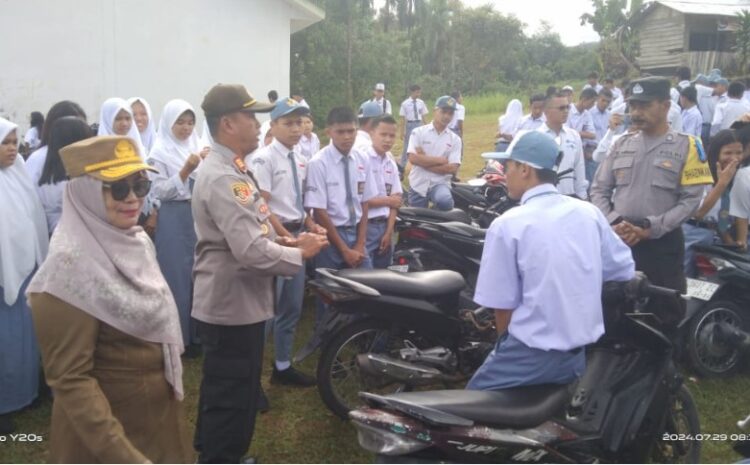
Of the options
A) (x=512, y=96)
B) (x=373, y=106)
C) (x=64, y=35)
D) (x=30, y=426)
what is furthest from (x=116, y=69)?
(x=512, y=96)

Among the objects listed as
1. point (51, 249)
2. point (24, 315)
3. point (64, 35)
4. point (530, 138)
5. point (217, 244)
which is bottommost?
point (24, 315)

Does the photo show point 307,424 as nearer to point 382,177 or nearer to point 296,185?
point 296,185

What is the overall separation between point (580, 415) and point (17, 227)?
338cm

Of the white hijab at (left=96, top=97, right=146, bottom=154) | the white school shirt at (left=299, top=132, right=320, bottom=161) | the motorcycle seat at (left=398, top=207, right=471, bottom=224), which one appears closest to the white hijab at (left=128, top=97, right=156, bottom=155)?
the white hijab at (left=96, top=97, right=146, bottom=154)

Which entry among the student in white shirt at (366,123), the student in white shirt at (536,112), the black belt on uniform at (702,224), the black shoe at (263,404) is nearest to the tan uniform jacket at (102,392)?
the black shoe at (263,404)

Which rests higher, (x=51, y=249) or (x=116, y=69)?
(x=116, y=69)

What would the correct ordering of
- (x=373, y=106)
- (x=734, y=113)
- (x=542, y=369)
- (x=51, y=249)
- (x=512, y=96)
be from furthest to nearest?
(x=512, y=96) < (x=734, y=113) < (x=373, y=106) < (x=542, y=369) < (x=51, y=249)

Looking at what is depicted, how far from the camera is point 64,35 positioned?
10.7 meters

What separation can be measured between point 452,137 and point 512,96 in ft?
86.4

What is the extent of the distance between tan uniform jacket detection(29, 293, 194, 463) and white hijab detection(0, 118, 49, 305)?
6.98 ft

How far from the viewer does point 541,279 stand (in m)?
2.65

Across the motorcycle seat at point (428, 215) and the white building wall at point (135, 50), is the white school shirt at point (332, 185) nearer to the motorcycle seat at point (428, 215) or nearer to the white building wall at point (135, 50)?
the motorcycle seat at point (428, 215)

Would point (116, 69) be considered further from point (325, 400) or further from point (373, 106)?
point (325, 400)

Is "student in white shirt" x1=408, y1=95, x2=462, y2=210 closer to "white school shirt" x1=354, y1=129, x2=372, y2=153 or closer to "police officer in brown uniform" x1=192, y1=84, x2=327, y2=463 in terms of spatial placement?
"white school shirt" x1=354, y1=129, x2=372, y2=153
